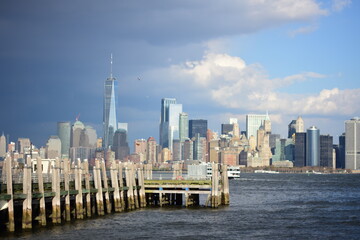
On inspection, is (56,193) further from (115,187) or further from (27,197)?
(115,187)

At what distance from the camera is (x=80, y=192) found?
2378 inches

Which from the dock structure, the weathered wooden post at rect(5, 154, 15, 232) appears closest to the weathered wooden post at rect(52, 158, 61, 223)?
the dock structure

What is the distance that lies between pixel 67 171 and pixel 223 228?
15119 mm

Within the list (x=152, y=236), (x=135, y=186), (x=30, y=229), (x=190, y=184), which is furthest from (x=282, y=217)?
(x=30, y=229)

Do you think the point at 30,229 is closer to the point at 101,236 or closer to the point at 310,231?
the point at 101,236

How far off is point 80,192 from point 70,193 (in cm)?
148

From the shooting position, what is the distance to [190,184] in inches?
3132

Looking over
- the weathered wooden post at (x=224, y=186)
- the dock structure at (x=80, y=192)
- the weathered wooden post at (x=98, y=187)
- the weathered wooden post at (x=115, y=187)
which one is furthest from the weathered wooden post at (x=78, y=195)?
the weathered wooden post at (x=224, y=186)

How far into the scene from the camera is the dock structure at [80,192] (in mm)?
50378

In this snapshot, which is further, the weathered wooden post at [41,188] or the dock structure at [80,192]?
the weathered wooden post at [41,188]

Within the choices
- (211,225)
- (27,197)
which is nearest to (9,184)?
(27,197)

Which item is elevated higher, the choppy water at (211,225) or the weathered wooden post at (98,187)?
the weathered wooden post at (98,187)

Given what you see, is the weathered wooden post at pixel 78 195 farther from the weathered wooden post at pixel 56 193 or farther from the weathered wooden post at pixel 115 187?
the weathered wooden post at pixel 115 187

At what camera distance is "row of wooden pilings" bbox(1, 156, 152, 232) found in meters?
50.0
